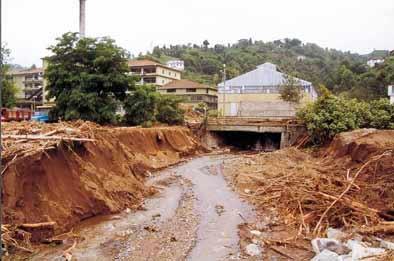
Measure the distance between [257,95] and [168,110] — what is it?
57.4ft

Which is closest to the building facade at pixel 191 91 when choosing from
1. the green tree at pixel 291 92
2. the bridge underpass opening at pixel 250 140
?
the bridge underpass opening at pixel 250 140

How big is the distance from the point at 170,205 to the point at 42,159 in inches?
229

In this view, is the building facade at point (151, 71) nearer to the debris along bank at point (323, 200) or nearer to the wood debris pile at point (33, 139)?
the debris along bank at point (323, 200)

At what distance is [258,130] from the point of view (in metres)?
39.0

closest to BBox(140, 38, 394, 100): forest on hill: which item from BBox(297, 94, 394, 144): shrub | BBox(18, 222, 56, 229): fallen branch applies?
BBox(297, 94, 394, 144): shrub

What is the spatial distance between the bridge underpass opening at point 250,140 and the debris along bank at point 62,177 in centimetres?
2351

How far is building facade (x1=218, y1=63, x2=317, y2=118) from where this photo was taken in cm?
4769

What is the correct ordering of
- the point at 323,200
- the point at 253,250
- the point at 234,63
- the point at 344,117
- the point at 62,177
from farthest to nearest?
1. the point at 234,63
2. the point at 344,117
3. the point at 323,200
4. the point at 62,177
5. the point at 253,250

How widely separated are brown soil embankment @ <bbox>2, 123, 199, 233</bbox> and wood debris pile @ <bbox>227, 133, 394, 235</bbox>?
548cm

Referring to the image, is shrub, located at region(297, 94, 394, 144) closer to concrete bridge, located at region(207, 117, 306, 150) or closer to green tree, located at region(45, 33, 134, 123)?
concrete bridge, located at region(207, 117, 306, 150)

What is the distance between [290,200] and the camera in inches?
647

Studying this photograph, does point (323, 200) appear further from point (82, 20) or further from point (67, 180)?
point (82, 20)

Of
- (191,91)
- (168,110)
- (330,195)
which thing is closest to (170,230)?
(330,195)

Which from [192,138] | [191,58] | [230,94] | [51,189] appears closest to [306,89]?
[230,94]
